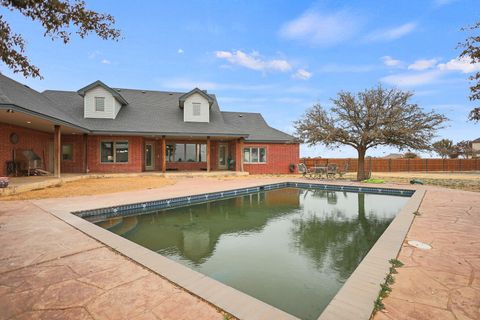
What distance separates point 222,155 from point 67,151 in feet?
34.2

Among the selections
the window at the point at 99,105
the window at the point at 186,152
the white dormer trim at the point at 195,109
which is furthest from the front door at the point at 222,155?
the window at the point at 99,105

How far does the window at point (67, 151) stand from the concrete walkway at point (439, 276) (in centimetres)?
1822

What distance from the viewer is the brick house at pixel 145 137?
593 inches

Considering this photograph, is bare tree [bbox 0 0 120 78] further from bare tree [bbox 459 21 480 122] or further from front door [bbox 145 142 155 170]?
front door [bbox 145 142 155 170]

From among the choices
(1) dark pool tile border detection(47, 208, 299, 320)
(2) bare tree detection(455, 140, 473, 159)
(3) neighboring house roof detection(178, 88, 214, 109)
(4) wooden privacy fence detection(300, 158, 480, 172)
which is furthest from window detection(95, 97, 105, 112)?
(2) bare tree detection(455, 140, 473, 159)

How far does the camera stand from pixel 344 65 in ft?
63.5

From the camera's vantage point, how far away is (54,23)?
2863 mm

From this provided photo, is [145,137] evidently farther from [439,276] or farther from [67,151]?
[439,276]

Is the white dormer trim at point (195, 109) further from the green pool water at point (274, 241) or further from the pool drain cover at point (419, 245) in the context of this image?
the pool drain cover at point (419, 245)

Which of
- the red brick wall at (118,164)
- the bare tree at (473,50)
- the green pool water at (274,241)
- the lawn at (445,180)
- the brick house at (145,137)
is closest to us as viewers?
the green pool water at (274,241)

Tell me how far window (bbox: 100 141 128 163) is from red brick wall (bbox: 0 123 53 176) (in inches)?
122

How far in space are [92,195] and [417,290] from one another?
921cm

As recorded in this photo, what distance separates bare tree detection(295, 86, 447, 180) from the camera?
44.4 ft

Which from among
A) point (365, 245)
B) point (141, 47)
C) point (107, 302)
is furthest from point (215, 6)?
point (107, 302)
